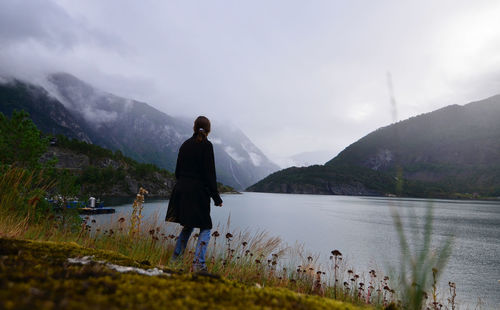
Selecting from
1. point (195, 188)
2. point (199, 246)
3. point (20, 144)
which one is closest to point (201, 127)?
point (195, 188)

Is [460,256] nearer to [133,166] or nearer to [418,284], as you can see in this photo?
[418,284]

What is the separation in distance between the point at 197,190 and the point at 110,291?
3964 mm

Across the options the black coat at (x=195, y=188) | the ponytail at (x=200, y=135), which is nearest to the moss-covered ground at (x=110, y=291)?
the black coat at (x=195, y=188)

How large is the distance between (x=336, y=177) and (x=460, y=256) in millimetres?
153547

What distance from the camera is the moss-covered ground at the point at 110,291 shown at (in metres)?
0.90

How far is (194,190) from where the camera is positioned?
16.4 ft

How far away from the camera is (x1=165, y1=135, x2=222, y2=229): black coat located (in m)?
4.92

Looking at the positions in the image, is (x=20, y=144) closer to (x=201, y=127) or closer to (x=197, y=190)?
A: (x=201, y=127)

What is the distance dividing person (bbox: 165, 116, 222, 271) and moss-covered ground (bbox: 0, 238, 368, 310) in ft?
11.0

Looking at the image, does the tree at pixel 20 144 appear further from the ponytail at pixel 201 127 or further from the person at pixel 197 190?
the ponytail at pixel 201 127

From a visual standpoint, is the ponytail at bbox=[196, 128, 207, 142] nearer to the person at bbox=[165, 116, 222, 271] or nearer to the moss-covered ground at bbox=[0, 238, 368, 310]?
the person at bbox=[165, 116, 222, 271]

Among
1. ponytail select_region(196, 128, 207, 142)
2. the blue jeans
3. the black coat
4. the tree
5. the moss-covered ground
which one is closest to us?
the moss-covered ground

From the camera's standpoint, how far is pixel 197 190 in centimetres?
502

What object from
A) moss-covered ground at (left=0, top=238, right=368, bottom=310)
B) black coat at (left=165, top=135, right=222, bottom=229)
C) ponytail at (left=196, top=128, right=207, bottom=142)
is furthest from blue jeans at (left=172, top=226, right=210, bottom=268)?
moss-covered ground at (left=0, top=238, right=368, bottom=310)
